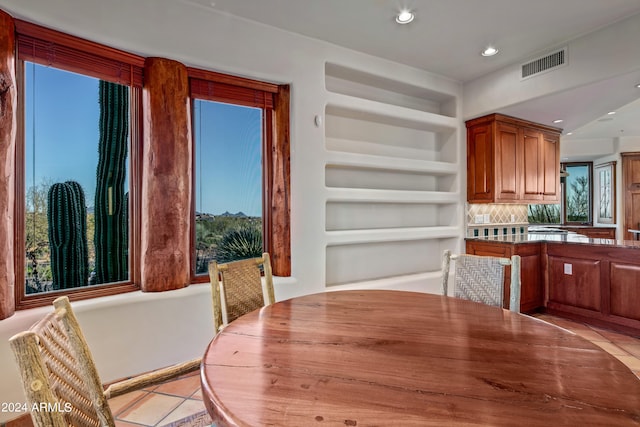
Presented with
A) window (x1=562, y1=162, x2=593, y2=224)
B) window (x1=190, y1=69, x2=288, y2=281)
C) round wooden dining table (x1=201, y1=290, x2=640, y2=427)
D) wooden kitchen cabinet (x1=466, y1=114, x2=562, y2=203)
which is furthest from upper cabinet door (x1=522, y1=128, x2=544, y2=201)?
window (x1=562, y1=162, x2=593, y2=224)

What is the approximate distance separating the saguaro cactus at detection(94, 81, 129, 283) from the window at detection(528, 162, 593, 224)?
7962 millimetres

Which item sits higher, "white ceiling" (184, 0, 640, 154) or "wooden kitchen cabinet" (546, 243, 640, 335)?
"white ceiling" (184, 0, 640, 154)

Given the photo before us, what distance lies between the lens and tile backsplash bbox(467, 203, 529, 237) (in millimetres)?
4188

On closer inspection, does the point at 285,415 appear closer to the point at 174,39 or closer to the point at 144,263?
the point at 144,263

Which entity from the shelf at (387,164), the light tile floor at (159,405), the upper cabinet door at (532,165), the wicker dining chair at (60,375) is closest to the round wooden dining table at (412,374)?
the wicker dining chair at (60,375)

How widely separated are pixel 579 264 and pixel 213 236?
3.74m

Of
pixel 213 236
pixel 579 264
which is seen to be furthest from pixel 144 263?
pixel 579 264

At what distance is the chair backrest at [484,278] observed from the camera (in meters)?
1.81

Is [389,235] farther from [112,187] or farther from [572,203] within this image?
[572,203]

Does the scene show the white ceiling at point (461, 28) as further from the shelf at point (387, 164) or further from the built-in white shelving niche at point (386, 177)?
the shelf at point (387, 164)

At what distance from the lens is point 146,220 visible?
96.1 inches

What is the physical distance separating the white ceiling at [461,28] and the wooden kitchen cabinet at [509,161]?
0.32 m

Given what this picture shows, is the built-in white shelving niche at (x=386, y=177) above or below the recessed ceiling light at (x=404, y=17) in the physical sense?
below

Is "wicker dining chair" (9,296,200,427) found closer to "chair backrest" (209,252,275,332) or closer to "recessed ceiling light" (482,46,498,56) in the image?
"chair backrest" (209,252,275,332)
